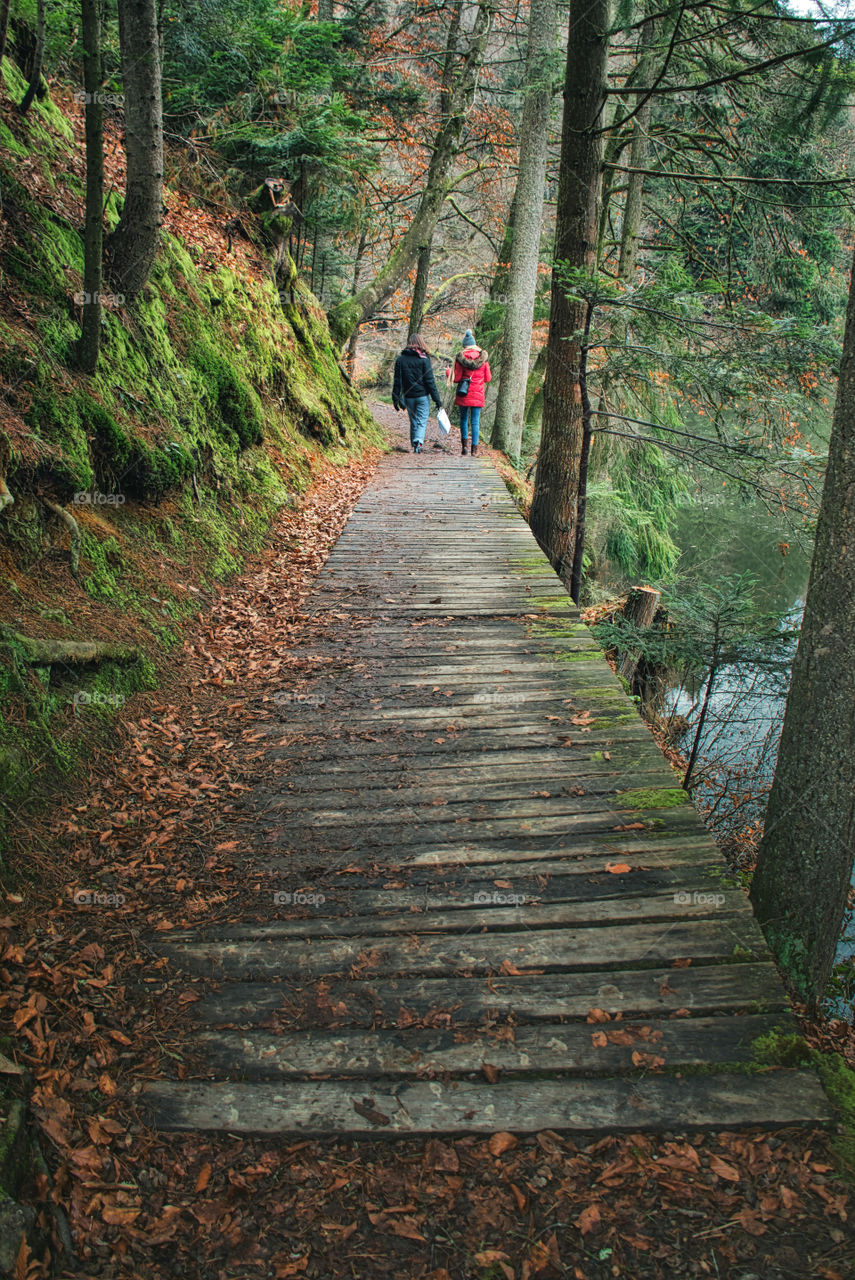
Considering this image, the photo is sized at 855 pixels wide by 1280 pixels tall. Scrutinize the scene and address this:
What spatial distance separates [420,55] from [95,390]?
12614mm

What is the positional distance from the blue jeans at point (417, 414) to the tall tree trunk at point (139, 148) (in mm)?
8019

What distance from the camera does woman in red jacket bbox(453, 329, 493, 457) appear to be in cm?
1315

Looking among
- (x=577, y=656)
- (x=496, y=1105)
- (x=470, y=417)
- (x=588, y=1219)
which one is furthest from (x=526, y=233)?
(x=588, y=1219)

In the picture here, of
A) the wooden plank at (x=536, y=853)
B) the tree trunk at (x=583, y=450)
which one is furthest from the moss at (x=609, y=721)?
the tree trunk at (x=583, y=450)

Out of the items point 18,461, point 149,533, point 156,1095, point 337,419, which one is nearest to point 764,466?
point 149,533

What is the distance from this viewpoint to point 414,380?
45.0ft

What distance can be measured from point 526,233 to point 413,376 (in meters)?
3.89

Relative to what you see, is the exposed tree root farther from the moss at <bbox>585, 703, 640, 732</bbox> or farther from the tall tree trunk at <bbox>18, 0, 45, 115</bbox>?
the tall tree trunk at <bbox>18, 0, 45, 115</bbox>

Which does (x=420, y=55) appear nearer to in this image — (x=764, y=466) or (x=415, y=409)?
(x=415, y=409)

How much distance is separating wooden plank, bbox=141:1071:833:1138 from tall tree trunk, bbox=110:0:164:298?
624cm

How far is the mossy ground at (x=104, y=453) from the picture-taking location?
4.09 metres

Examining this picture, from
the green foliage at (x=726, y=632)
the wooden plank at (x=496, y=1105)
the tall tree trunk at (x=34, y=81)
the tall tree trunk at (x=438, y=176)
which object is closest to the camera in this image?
the wooden plank at (x=496, y=1105)

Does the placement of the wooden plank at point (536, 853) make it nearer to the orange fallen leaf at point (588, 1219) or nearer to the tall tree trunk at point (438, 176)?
the orange fallen leaf at point (588, 1219)

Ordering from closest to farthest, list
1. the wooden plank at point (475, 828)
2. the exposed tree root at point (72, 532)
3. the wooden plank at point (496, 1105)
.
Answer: the wooden plank at point (496, 1105) < the wooden plank at point (475, 828) < the exposed tree root at point (72, 532)
